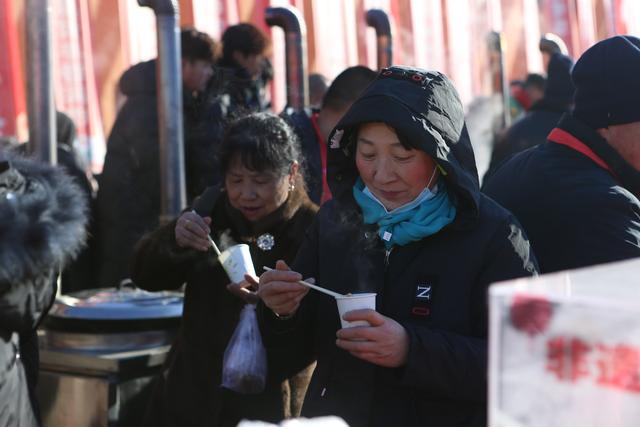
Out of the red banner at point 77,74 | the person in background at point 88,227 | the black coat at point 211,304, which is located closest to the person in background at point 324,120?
the black coat at point 211,304

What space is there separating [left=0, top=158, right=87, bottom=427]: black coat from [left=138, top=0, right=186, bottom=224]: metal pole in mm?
1366

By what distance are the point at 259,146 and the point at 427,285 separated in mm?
1195

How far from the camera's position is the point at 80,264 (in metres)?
5.68

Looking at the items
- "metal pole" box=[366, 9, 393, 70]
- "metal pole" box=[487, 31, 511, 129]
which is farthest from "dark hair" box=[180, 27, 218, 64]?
"metal pole" box=[487, 31, 511, 129]

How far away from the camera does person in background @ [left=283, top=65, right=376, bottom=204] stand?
14.4ft

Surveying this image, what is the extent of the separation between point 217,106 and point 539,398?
166 inches

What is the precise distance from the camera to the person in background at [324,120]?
4395mm

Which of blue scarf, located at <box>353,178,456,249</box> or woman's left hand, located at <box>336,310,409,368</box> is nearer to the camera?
woman's left hand, located at <box>336,310,409,368</box>

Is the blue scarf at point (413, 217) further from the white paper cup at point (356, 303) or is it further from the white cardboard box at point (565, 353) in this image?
the white cardboard box at point (565, 353)

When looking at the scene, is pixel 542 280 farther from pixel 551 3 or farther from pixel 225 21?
pixel 551 3

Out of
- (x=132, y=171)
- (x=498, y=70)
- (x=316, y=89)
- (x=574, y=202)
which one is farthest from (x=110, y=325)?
(x=498, y=70)

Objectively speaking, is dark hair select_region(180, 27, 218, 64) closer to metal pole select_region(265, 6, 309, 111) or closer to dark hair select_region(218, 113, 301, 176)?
metal pole select_region(265, 6, 309, 111)

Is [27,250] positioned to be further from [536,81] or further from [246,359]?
[536,81]

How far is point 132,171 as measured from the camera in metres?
5.36
